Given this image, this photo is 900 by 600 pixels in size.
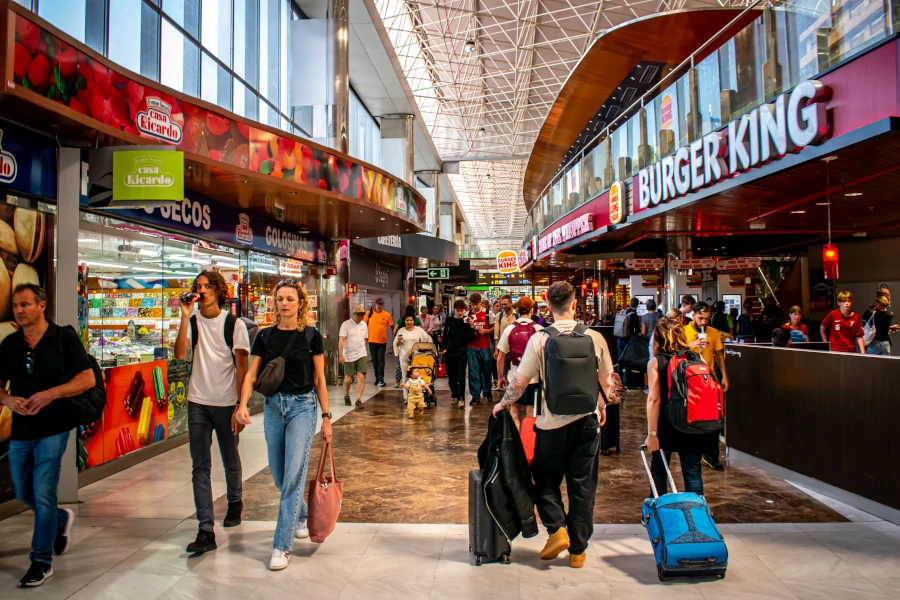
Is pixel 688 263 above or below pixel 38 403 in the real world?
above

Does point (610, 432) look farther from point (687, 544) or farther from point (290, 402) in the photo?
point (290, 402)

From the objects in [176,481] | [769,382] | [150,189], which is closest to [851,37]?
[769,382]

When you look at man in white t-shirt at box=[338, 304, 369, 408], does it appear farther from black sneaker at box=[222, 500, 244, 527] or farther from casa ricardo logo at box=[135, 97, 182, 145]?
black sneaker at box=[222, 500, 244, 527]

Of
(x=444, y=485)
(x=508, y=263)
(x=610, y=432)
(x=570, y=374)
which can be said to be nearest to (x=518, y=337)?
(x=610, y=432)

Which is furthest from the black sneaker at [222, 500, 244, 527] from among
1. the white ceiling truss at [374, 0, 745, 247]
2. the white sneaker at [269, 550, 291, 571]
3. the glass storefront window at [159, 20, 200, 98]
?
the white ceiling truss at [374, 0, 745, 247]

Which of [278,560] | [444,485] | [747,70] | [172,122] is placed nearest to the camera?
[278,560]

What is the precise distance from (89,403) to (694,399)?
3699 mm

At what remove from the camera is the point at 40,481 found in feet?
12.6

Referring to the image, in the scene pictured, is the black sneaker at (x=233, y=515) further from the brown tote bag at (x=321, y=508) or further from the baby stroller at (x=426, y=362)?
the baby stroller at (x=426, y=362)

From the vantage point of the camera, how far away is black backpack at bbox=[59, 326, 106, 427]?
396 cm

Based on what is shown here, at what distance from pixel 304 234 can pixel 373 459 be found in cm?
701

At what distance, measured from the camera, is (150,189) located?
5605mm

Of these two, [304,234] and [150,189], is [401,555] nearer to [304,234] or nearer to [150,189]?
[150,189]

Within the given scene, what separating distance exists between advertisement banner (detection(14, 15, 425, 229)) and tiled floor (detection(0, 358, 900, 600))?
306cm
